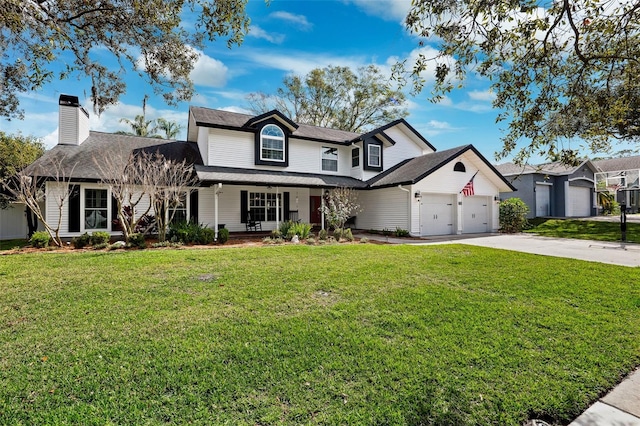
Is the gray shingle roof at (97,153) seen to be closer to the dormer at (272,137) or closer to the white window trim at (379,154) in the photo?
the dormer at (272,137)

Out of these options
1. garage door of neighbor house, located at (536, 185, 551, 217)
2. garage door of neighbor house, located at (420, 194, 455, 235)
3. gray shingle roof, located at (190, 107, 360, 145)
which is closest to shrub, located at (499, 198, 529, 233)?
garage door of neighbor house, located at (420, 194, 455, 235)

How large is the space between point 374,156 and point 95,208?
48.6 feet

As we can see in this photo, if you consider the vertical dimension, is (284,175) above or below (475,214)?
above

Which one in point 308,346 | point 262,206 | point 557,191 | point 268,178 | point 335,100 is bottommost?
point 308,346

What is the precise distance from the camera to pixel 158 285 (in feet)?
20.0

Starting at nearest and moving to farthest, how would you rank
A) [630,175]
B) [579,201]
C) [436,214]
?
[436,214] → [579,201] → [630,175]

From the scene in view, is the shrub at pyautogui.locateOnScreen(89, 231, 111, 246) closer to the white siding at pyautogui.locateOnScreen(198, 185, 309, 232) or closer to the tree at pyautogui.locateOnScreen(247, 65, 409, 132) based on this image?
the white siding at pyautogui.locateOnScreen(198, 185, 309, 232)

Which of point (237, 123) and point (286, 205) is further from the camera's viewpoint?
point (286, 205)

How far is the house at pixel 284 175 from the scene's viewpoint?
13922 millimetres

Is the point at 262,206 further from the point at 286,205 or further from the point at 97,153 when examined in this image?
the point at 97,153

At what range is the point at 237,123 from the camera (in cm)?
1625

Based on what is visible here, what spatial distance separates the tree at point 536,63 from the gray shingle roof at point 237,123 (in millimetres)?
12377

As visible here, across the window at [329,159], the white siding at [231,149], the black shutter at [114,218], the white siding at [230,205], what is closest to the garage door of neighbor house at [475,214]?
the window at [329,159]

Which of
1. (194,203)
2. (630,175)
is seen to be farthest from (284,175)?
(630,175)
